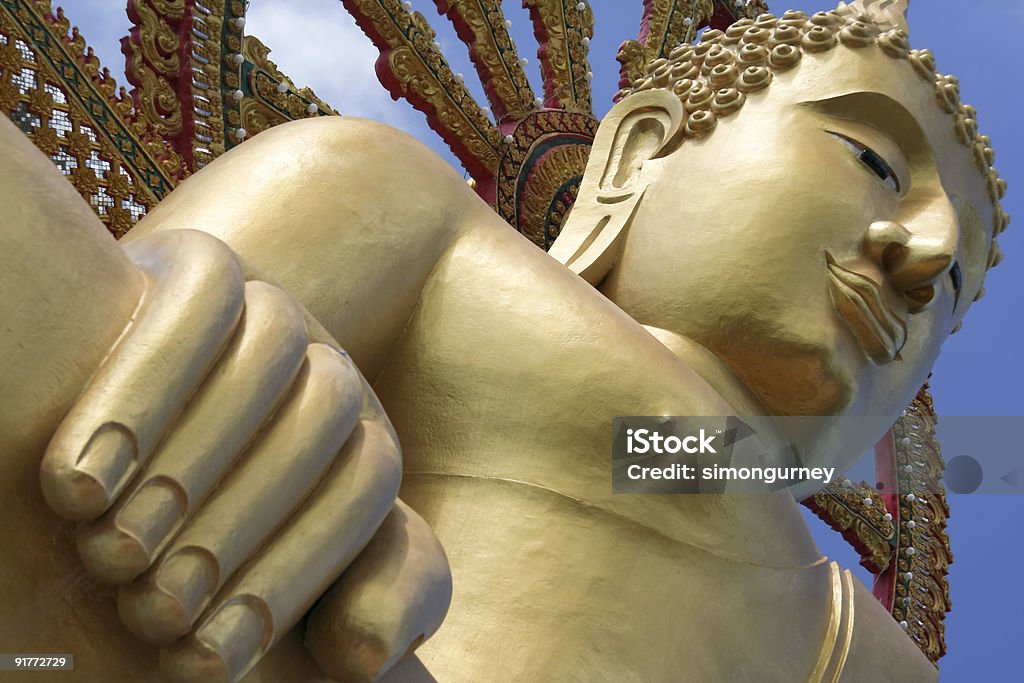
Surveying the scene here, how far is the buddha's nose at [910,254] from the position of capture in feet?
5.73

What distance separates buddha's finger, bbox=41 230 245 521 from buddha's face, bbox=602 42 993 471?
2.90ft

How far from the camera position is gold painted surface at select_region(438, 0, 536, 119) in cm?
310

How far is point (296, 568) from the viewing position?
3.33ft

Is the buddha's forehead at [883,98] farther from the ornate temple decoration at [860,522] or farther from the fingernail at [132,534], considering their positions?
the ornate temple decoration at [860,522]

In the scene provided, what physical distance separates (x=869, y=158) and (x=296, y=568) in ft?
3.81

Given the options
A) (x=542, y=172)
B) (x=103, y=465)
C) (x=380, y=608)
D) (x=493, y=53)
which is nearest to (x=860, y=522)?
(x=542, y=172)

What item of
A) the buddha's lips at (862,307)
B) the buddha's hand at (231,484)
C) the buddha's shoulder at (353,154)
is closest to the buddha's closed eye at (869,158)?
the buddha's lips at (862,307)

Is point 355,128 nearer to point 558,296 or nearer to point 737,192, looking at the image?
point 558,296

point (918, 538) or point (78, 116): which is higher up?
point (78, 116)

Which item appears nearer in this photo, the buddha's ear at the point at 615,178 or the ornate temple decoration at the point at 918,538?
the buddha's ear at the point at 615,178

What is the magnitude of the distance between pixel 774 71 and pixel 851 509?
75.0 inches

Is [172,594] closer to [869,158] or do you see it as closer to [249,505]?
[249,505]

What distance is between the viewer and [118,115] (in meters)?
2.28

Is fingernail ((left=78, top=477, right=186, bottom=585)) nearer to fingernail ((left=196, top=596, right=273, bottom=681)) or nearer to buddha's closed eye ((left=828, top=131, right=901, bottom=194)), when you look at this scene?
fingernail ((left=196, top=596, right=273, bottom=681))
